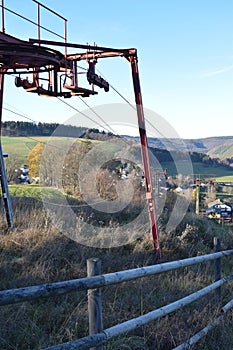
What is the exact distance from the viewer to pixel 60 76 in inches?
320

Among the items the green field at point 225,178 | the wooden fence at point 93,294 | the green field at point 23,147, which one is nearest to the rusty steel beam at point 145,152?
the wooden fence at point 93,294

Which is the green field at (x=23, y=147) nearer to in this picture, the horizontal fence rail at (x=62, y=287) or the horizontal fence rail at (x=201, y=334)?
the horizontal fence rail at (x=201, y=334)

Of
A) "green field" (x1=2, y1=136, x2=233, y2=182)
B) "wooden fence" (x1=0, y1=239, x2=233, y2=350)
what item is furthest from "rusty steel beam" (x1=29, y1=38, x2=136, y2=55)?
"green field" (x1=2, y1=136, x2=233, y2=182)

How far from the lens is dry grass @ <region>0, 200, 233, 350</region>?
13.1ft

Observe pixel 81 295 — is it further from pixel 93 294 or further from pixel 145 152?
pixel 145 152

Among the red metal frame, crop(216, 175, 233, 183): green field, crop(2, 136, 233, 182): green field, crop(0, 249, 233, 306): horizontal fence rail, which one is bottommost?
crop(216, 175, 233, 183): green field

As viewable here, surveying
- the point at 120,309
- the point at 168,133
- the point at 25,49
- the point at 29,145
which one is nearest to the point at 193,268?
the point at 120,309

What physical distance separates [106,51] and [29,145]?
61.0ft

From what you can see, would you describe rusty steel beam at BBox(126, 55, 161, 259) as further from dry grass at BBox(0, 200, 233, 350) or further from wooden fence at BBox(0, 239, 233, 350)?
wooden fence at BBox(0, 239, 233, 350)

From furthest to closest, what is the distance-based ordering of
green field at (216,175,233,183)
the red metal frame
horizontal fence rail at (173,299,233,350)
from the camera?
green field at (216,175,233,183), the red metal frame, horizontal fence rail at (173,299,233,350)

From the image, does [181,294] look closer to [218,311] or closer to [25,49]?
[218,311]

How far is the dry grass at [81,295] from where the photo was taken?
4.00 meters

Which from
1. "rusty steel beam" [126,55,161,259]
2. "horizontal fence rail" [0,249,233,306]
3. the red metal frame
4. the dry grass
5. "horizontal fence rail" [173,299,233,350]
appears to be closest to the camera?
"horizontal fence rail" [0,249,233,306]

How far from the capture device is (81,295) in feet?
17.0
